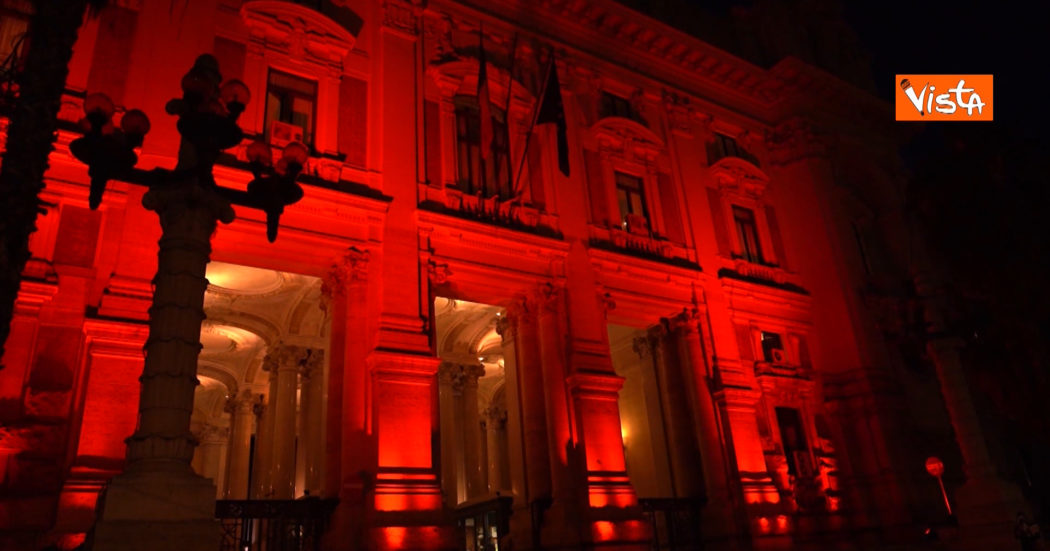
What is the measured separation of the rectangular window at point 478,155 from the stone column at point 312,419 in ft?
21.4

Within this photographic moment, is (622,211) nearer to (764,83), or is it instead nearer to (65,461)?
(764,83)

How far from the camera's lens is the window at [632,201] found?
61.1ft

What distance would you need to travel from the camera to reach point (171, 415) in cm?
672

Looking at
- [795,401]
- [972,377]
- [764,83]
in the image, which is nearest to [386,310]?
[795,401]

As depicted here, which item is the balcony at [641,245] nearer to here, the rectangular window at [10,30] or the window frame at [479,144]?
the window frame at [479,144]

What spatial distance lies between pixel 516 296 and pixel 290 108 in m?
6.28

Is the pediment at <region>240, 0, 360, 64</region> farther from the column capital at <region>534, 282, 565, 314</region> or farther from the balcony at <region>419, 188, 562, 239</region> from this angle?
the column capital at <region>534, 282, 565, 314</region>

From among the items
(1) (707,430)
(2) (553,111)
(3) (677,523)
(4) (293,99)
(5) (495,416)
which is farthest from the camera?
(5) (495,416)

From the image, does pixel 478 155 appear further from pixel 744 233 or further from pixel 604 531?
pixel 744 233

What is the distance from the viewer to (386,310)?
13.5 metres

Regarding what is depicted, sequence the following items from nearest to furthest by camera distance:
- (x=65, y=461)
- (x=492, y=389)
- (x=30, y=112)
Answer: (x=30, y=112) → (x=65, y=461) → (x=492, y=389)

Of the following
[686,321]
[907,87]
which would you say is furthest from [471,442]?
[907,87]

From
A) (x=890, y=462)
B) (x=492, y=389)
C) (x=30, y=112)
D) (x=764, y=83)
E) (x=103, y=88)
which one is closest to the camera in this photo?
(x=30, y=112)

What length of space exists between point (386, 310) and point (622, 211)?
7.95 metres
